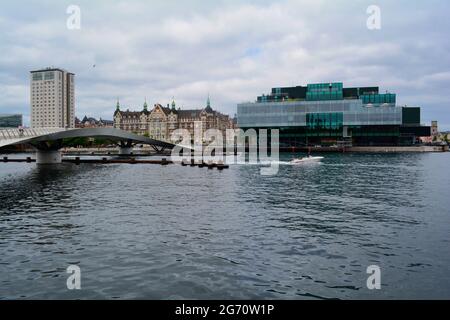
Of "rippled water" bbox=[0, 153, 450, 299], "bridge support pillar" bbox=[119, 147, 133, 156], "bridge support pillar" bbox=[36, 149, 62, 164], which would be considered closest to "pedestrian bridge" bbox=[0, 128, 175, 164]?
"bridge support pillar" bbox=[36, 149, 62, 164]

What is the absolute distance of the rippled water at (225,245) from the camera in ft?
62.1

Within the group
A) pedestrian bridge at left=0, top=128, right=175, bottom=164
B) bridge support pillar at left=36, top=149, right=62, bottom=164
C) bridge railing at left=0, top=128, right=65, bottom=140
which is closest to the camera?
bridge railing at left=0, top=128, right=65, bottom=140

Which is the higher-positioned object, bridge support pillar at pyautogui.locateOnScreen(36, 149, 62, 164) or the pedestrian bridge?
the pedestrian bridge

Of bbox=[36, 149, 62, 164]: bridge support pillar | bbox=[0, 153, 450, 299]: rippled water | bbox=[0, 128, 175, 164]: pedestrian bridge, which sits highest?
bbox=[0, 128, 175, 164]: pedestrian bridge

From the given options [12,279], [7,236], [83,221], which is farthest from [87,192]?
[12,279]

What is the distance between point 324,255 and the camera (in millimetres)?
24078

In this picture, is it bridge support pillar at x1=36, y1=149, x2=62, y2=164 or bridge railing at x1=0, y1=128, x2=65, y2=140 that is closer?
bridge railing at x1=0, y1=128, x2=65, y2=140

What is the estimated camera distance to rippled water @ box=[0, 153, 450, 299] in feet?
62.1

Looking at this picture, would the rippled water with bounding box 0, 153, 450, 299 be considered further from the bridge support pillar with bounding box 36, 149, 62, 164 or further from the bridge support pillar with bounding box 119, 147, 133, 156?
the bridge support pillar with bounding box 119, 147, 133, 156

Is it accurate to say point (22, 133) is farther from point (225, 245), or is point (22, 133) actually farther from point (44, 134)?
point (225, 245)

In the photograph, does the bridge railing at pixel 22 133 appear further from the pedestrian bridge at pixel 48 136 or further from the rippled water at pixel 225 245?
the rippled water at pixel 225 245

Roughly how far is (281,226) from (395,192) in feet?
95.6

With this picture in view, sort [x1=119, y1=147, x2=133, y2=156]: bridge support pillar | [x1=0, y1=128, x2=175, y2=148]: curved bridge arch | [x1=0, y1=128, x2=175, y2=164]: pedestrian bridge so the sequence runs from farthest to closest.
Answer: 1. [x1=119, y1=147, x2=133, y2=156]: bridge support pillar
2. [x1=0, y1=128, x2=175, y2=164]: pedestrian bridge
3. [x1=0, y1=128, x2=175, y2=148]: curved bridge arch
